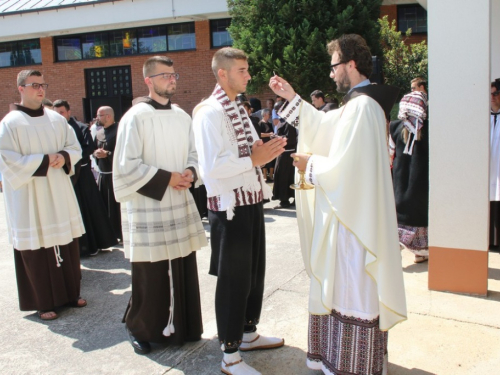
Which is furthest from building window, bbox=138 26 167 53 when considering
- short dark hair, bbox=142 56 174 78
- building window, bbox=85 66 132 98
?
short dark hair, bbox=142 56 174 78

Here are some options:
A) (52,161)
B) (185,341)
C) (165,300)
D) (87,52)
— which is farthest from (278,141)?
(87,52)

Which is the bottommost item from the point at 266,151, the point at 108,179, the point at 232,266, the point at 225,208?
the point at 232,266

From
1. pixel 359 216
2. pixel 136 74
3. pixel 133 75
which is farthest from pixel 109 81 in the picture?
pixel 359 216

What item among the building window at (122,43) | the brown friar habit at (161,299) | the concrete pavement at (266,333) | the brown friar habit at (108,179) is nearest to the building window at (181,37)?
the building window at (122,43)

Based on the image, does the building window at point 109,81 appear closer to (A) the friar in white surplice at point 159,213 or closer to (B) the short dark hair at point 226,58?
(A) the friar in white surplice at point 159,213

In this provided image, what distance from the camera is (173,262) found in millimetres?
3744

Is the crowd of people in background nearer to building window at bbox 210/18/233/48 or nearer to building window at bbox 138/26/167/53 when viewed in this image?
building window at bbox 210/18/233/48

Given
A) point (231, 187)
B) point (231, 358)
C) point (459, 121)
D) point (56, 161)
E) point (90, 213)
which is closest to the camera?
point (231, 187)

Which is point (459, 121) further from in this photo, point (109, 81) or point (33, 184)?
point (109, 81)

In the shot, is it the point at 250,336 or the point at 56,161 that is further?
the point at 56,161

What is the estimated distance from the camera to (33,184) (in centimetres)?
456

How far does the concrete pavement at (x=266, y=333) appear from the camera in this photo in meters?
3.52

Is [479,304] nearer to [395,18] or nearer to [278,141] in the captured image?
[278,141]

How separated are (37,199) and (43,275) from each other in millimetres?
684
